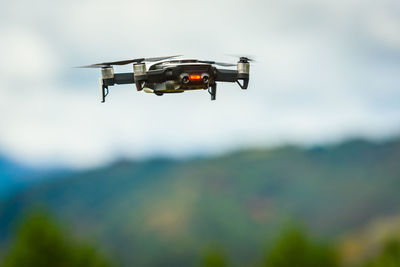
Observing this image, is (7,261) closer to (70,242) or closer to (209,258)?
(70,242)

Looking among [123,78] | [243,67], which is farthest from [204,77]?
[123,78]

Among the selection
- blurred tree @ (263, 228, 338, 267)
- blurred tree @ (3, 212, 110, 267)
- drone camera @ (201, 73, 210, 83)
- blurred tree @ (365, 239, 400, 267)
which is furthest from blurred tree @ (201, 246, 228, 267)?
drone camera @ (201, 73, 210, 83)

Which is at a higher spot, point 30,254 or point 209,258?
point 30,254

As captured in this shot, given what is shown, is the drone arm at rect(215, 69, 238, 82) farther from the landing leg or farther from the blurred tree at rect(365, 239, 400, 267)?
the blurred tree at rect(365, 239, 400, 267)

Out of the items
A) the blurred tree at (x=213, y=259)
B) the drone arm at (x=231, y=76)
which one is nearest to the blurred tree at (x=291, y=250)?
the blurred tree at (x=213, y=259)

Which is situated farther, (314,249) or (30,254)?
(314,249)

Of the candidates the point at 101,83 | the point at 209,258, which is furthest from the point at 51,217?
the point at 101,83
